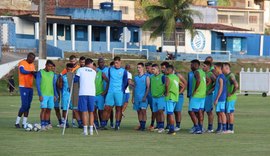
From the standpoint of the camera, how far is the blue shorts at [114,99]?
24.6 metres

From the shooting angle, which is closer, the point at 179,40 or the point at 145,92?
the point at 145,92

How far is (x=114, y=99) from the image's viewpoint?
81.0 feet

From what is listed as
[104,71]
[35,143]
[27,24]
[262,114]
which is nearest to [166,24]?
[27,24]

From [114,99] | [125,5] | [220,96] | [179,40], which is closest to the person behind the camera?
[220,96]

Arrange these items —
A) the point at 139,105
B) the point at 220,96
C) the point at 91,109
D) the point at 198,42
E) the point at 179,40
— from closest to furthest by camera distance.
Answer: the point at 91,109, the point at 220,96, the point at 139,105, the point at 179,40, the point at 198,42

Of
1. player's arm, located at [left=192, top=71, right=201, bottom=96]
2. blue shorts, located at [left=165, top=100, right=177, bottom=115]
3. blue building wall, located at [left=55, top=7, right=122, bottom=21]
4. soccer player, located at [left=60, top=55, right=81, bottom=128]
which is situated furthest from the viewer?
blue building wall, located at [left=55, top=7, right=122, bottom=21]

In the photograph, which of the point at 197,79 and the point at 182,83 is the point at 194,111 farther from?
the point at 182,83

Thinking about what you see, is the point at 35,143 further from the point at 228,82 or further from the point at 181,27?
the point at 181,27

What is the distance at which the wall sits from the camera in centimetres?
8681

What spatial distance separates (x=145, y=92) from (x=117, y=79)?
0.89m

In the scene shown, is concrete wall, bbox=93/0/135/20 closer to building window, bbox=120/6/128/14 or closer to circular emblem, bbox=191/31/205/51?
building window, bbox=120/6/128/14

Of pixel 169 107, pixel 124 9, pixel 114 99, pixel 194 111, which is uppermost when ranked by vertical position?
pixel 124 9

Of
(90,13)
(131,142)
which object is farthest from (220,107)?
(90,13)

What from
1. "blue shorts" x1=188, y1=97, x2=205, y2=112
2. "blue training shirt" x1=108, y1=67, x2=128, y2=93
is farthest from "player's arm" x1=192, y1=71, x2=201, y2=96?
"blue training shirt" x1=108, y1=67, x2=128, y2=93
